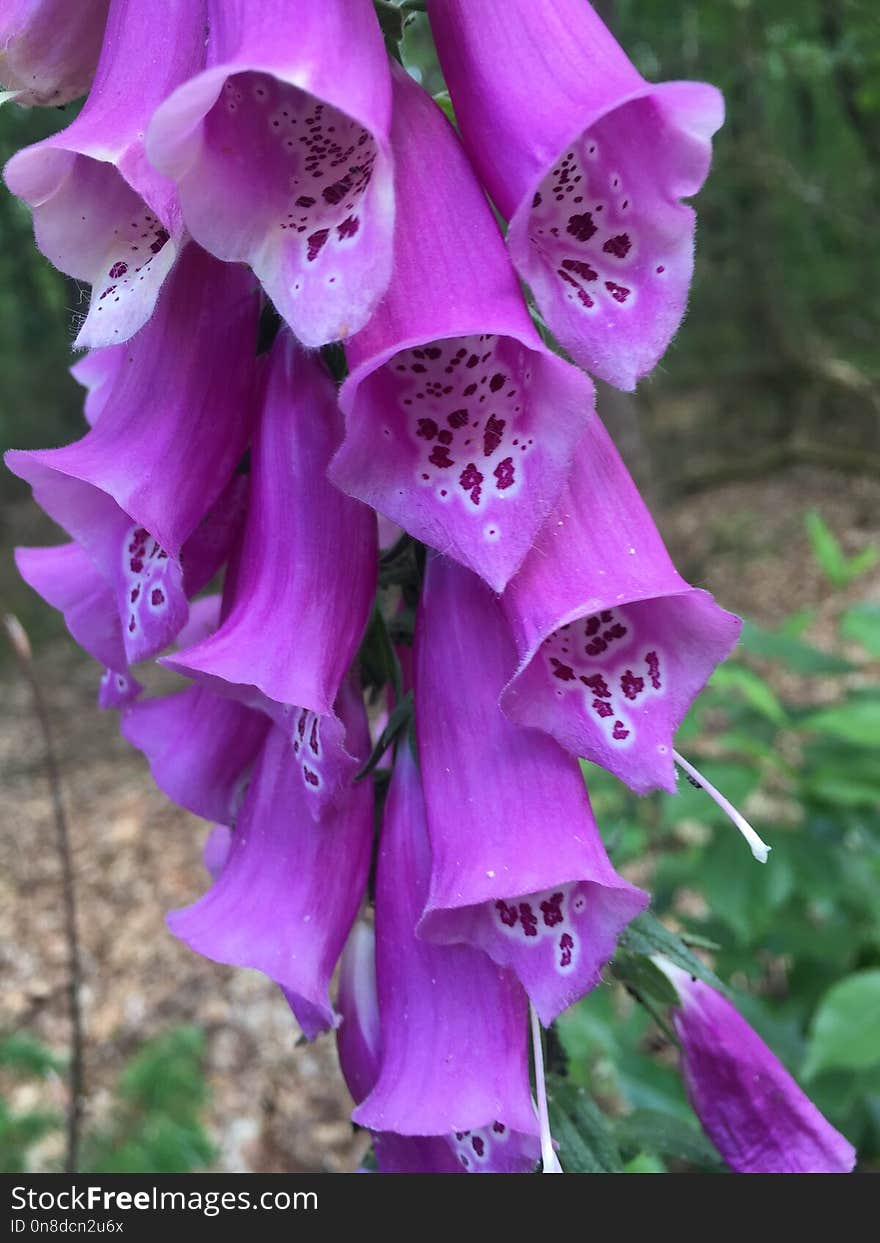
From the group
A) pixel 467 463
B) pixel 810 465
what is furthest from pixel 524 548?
pixel 810 465

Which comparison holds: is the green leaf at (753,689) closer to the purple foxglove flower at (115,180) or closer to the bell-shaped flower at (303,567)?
the bell-shaped flower at (303,567)

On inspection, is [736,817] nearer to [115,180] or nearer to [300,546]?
[300,546]

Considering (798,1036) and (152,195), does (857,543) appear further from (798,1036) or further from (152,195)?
(152,195)

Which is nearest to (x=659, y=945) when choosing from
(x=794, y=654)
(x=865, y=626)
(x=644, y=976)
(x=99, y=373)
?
(x=644, y=976)

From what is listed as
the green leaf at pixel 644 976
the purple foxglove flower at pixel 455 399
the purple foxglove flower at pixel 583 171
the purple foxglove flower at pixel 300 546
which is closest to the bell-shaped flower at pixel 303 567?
the purple foxglove flower at pixel 300 546

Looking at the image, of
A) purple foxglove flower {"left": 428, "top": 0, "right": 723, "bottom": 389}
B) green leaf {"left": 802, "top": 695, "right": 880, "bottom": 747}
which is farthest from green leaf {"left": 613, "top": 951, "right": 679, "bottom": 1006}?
green leaf {"left": 802, "top": 695, "right": 880, "bottom": 747}

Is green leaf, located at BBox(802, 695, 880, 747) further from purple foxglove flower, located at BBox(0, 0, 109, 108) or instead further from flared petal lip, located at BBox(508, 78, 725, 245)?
purple foxglove flower, located at BBox(0, 0, 109, 108)
